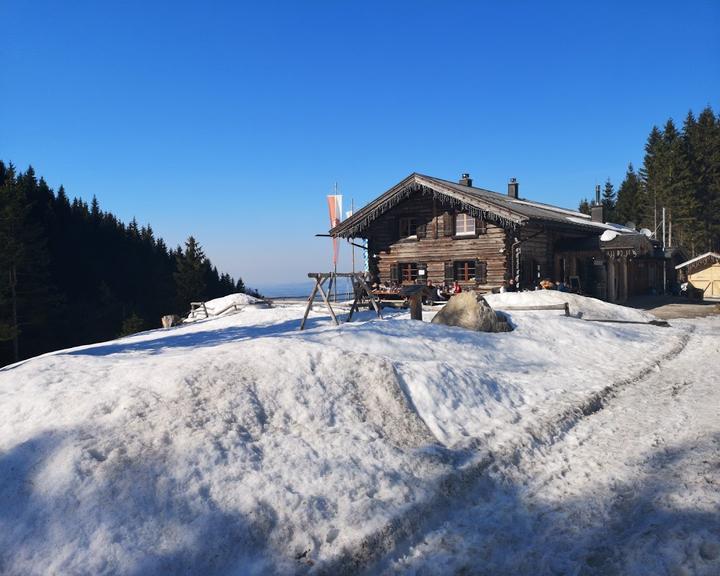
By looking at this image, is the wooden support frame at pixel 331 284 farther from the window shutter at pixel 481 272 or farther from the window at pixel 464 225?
the window at pixel 464 225

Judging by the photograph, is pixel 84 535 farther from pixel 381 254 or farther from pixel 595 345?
pixel 381 254

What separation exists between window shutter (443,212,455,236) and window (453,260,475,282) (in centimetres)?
150

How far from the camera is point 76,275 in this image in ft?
176

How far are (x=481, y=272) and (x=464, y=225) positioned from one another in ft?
8.48

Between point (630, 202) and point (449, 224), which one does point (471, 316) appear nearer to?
point (449, 224)

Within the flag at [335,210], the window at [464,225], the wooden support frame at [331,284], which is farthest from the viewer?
the flag at [335,210]

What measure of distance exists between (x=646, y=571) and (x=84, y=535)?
170 inches

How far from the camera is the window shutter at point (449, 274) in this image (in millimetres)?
24562

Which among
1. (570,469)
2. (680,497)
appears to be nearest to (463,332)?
(570,469)

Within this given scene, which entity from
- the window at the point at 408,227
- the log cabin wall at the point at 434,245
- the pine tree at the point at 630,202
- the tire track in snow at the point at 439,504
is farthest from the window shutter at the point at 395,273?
the pine tree at the point at 630,202

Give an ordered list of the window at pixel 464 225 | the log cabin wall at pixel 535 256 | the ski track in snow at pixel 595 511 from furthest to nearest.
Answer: the window at pixel 464 225 → the log cabin wall at pixel 535 256 → the ski track in snow at pixel 595 511

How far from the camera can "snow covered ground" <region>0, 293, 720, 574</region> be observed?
13.2 ft

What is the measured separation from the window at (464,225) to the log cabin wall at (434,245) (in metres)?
0.22

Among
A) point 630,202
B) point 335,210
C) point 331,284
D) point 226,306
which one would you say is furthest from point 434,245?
point 630,202
